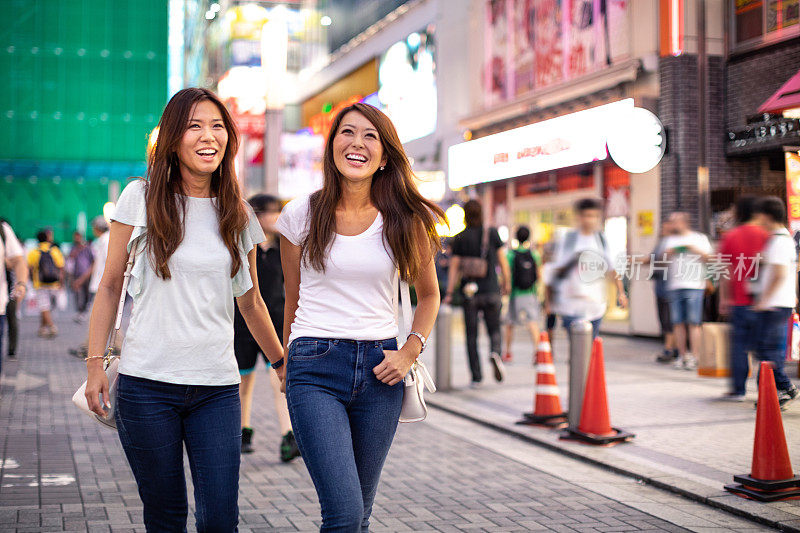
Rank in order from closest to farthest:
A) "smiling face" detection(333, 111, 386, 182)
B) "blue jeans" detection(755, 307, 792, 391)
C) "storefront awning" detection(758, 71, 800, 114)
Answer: "smiling face" detection(333, 111, 386, 182)
"storefront awning" detection(758, 71, 800, 114)
"blue jeans" detection(755, 307, 792, 391)

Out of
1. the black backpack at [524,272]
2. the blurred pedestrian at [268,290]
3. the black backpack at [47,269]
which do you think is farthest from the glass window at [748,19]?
the black backpack at [47,269]

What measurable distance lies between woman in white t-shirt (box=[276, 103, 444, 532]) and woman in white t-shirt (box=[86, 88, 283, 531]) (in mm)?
247

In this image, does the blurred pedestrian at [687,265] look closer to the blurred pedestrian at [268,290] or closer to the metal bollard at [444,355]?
the metal bollard at [444,355]

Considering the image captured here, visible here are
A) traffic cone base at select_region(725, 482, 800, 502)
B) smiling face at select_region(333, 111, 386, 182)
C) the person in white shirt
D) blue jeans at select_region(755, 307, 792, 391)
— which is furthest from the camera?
blue jeans at select_region(755, 307, 792, 391)

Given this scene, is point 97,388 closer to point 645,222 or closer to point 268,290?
point 268,290

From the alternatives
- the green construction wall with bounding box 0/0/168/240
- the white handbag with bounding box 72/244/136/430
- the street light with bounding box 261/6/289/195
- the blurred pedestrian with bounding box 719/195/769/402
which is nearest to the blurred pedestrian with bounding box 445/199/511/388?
the blurred pedestrian with bounding box 719/195/769/402

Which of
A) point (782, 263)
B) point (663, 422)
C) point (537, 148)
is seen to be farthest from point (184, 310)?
point (537, 148)

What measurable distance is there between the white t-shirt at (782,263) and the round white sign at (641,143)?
169 cm

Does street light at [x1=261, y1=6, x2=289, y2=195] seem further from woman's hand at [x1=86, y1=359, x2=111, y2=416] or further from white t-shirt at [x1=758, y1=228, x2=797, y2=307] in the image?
woman's hand at [x1=86, y1=359, x2=111, y2=416]

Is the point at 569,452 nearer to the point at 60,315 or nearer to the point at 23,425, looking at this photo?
the point at 23,425

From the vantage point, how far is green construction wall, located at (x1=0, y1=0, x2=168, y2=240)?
196ft

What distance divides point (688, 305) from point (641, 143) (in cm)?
320

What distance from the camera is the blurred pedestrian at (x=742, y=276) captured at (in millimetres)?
6292

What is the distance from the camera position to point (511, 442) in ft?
25.5
